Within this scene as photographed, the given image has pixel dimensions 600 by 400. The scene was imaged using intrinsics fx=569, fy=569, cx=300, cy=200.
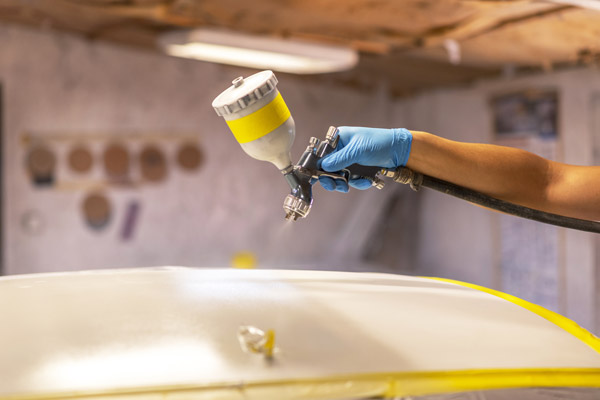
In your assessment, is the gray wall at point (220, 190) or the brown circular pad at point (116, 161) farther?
the brown circular pad at point (116, 161)

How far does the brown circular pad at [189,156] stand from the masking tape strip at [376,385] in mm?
4079

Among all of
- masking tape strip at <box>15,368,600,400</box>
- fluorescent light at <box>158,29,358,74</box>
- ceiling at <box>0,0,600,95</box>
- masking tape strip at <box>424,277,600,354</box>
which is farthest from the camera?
fluorescent light at <box>158,29,358,74</box>

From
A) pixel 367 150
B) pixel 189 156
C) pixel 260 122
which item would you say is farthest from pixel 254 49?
pixel 260 122

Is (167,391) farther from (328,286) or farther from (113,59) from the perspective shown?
(113,59)

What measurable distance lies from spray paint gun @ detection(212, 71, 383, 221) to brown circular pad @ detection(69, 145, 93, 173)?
3.51m

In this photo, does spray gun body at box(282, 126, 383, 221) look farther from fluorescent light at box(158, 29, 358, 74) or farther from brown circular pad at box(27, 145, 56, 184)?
brown circular pad at box(27, 145, 56, 184)

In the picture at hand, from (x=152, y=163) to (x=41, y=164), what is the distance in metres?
0.83

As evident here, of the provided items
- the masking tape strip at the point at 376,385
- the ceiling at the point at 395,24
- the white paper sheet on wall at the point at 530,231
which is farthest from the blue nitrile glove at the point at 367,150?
the white paper sheet on wall at the point at 530,231

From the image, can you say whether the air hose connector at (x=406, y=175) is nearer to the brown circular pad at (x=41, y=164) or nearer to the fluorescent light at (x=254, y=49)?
the fluorescent light at (x=254, y=49)

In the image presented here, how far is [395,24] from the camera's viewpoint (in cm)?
305

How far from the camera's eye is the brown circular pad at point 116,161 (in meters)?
4.46

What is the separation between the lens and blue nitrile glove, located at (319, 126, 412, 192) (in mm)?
1230

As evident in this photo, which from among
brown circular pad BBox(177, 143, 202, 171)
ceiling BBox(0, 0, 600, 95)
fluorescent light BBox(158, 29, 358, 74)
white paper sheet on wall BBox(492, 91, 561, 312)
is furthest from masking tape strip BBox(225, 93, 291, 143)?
brown circular pad BBox(177, 143, 202, 171)

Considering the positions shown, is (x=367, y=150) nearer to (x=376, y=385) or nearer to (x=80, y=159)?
(x=376, y=385)
